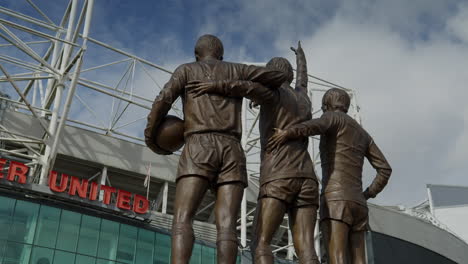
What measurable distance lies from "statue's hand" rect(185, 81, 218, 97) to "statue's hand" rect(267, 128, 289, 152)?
905mm

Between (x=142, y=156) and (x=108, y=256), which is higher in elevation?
(x=142, y=156)

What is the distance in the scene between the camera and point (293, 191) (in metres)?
6.44

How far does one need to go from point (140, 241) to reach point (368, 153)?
21506 millimetres

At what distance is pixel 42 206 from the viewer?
2564 cm

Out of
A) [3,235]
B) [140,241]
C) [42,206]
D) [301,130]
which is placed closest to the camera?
[301,130]

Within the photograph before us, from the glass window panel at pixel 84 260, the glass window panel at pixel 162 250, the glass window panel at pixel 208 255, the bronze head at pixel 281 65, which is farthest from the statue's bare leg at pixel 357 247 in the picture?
the glass window panel at pixel 208 255

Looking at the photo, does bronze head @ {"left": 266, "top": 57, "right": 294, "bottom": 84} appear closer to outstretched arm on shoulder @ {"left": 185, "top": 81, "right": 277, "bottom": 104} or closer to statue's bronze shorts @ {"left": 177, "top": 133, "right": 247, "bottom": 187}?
outstretched arm on shoulder @ {"left": 185, "top": 81, "right": 277, "bottom": 104}

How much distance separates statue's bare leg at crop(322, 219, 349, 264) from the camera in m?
6.64

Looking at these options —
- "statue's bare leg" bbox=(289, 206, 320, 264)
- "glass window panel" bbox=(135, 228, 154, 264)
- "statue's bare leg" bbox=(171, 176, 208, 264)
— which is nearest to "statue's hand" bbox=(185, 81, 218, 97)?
"statue's bare leg" bbox=(171, 176, 208, 264)

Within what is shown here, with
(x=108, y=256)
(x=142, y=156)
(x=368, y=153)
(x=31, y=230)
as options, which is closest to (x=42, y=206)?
(x=31, y=230)

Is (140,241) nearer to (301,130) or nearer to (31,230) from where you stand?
(31,230)

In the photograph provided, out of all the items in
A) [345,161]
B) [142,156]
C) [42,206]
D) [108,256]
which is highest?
[142,156]

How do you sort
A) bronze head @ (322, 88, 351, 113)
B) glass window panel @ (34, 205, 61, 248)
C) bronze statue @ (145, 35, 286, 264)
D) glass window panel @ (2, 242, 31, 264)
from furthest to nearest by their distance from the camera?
1. glass window panel @ (34, 205, 61, 248)
2. glass window panel @ (2, 242, 31, 264)
3. bronze head @ (322, 88, 351, 113)
4. bronze statue @ (145, 35, 286, 264)

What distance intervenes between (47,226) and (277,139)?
2064 centimetres
